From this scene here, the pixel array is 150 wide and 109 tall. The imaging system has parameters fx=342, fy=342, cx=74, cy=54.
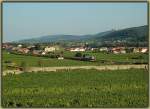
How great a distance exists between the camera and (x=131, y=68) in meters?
18.5

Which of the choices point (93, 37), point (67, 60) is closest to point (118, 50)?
point (67, 60)

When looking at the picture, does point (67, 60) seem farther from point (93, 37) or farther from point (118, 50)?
point (93, 37)

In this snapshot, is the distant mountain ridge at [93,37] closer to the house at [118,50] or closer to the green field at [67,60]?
the house at [118,50]

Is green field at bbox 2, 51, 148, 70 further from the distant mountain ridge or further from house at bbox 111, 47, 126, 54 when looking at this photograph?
the distant mountain ridge

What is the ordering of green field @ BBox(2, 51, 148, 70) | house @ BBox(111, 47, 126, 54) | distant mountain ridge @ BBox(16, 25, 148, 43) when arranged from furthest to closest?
green field @ BBox(2, 51, 148, 70) < house @ BBox(111, 47, 126, 54) < distant mountain ridge @ BBox(16, 25, 148, 43)

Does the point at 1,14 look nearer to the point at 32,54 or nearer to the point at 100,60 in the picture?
the point at 32,54

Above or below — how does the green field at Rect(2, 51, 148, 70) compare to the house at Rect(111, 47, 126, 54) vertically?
below

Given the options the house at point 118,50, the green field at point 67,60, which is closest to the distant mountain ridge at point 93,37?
the house at point 118,50

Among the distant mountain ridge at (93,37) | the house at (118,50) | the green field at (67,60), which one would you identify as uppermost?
the distant mountain ridge at (93,37)

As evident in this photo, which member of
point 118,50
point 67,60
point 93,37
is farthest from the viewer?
point 67,60

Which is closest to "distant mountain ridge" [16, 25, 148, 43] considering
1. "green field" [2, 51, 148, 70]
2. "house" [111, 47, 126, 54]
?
"house" [111, 47, 126, 54]

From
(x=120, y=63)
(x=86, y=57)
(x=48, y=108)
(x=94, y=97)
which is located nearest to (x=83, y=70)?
(x=86, y=57)

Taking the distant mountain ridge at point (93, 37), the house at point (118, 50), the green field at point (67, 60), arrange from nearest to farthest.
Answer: the distant mountain ridge at point (93, 37) → the house at point (118, 50) → the green field at point (67, 60)

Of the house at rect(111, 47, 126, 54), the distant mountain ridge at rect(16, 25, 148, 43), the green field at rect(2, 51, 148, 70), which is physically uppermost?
the distant mountain ridge at rect(16, 25, 148, 43)
